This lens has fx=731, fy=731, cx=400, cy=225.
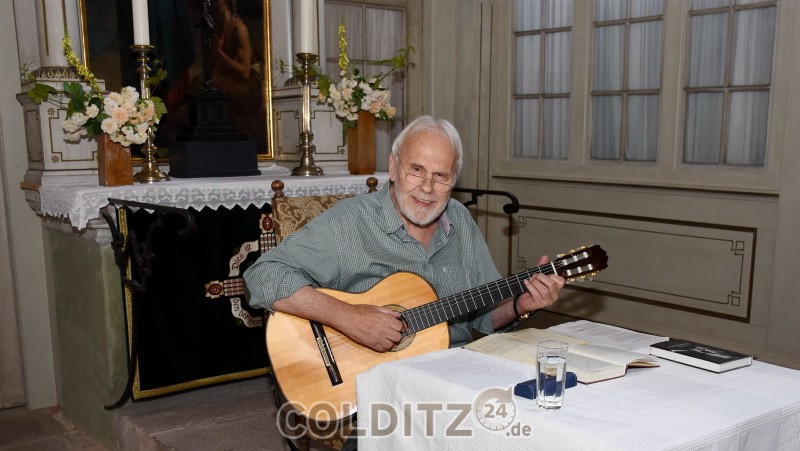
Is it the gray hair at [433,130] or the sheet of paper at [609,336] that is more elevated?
the gray hair at [433,130]

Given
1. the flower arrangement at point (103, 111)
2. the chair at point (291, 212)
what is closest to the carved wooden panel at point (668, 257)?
the chair at point (291, 212)

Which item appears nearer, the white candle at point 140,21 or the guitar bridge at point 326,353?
the guitar bridge at point 326,353

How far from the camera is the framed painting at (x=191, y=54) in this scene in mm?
3502

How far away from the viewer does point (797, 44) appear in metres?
3.46

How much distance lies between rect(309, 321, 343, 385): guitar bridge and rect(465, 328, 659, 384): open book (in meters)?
0.50

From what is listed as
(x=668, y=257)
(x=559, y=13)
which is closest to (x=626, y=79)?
(x=559, y=13)

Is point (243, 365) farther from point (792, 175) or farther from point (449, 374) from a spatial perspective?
point (792, 175)

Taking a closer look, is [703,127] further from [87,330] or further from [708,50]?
[87,330]

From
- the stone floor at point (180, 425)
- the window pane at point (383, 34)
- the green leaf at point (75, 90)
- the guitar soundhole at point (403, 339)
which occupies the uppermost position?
the window pane at point (383, 34)

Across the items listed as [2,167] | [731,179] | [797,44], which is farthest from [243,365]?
[797,44]

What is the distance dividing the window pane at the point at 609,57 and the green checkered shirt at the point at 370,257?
7.63ft

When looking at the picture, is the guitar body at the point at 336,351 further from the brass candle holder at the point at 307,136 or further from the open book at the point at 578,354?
the brass candle holder at the point at 307,136

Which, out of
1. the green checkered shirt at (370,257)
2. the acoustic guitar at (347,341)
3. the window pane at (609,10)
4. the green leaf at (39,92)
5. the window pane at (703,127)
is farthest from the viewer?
the window pane at (609,10)

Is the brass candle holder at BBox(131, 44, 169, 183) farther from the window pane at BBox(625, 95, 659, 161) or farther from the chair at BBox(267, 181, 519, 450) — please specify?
the window pane at BBox(625, 95, 659, 161)
